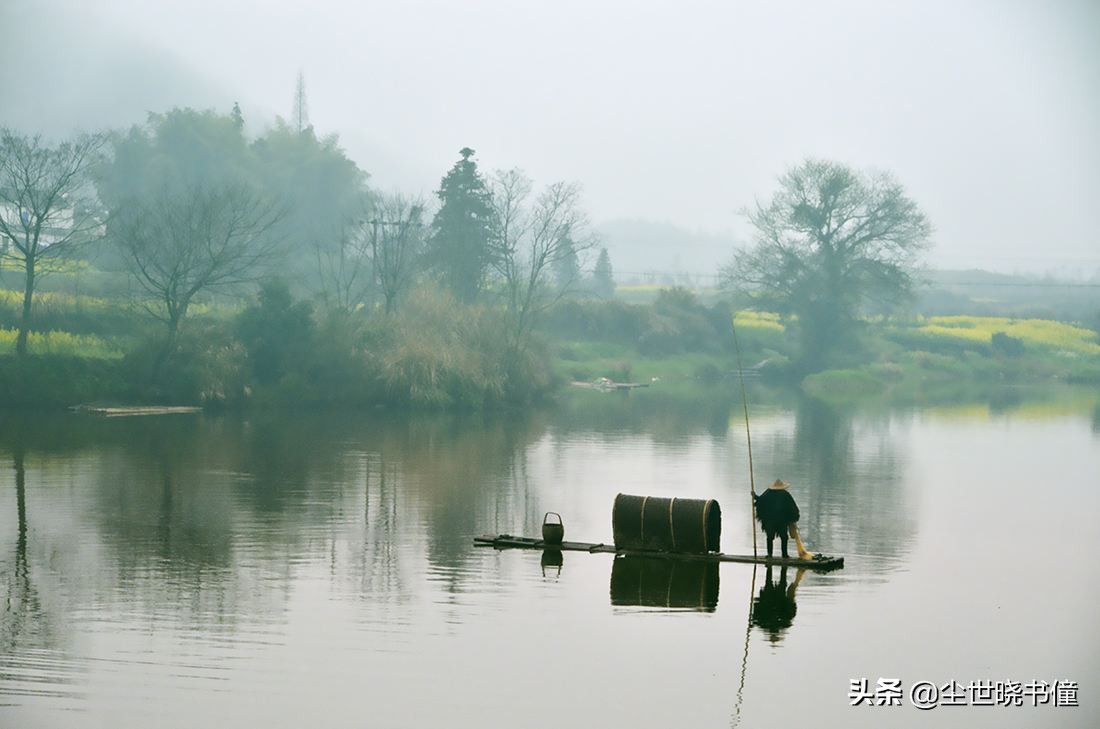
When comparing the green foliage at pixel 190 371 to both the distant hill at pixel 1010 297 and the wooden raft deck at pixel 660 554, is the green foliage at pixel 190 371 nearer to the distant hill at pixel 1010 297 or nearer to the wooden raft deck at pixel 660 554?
the wooden raft deck at pixel 660 554

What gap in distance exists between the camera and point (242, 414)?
4550 centimetres

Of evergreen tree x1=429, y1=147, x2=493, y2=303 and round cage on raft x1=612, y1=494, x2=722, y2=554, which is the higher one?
evergreen tree x1=429, y1=147, x2=493, y2=303

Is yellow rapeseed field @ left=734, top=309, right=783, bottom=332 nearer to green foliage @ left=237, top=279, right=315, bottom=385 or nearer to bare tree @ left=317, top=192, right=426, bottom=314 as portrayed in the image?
bare tree @ left=317, top=192, right=426, bottom=314

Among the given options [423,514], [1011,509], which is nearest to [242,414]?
[423,514]

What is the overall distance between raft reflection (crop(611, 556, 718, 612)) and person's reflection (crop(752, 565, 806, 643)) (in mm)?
578

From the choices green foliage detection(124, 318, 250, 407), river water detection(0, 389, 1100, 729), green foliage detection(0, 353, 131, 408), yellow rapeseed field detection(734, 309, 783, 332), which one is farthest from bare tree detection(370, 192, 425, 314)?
river water detection(0, 389, 1100, 729)

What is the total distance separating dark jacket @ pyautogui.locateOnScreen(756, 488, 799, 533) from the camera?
19.6 m

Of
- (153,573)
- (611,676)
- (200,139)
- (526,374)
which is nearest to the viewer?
(611,676)

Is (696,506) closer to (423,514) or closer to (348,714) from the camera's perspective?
(423,514)

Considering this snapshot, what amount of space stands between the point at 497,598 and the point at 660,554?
Answer: 10.2 ft

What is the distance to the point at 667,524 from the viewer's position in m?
20.1

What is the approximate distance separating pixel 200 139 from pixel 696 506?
8022 cm

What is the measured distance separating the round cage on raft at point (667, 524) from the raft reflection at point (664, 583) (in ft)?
0.74

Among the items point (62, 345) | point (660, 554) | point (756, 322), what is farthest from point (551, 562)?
point (756, 322)
